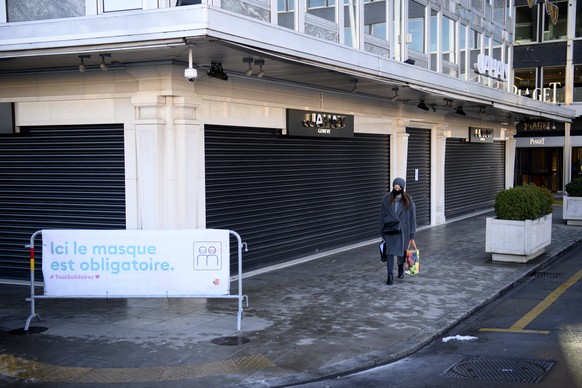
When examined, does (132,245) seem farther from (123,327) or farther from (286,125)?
(286,125)

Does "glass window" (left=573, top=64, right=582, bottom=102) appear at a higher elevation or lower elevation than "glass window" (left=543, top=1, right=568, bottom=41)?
lower

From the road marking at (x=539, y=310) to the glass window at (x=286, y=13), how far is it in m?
6.58

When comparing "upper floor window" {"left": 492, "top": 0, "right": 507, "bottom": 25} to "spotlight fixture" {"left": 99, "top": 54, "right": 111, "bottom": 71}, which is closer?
"spotlight fixture" {"left": 99, "top": 54, "right": 111, "bottom": 71}

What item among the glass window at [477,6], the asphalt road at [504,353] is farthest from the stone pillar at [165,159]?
the glass window at [477,6]

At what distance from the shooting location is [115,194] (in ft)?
35.5

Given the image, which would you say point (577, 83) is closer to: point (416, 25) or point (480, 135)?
point (480, 135)

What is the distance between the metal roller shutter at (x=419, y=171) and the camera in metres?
19.0

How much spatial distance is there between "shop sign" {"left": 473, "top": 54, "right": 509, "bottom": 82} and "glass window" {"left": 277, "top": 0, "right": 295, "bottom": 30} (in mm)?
10714

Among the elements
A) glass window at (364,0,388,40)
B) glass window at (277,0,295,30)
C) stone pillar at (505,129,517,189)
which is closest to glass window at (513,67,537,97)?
stone pillar at (505,129,517,189)

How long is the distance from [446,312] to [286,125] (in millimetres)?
5379

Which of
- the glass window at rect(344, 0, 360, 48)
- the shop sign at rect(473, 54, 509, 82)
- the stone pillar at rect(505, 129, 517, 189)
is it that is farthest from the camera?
the stone pillar at rect(505, 129, 517, 189)

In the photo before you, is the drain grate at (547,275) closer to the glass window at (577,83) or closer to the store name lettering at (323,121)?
the store name lettering at (323,121)

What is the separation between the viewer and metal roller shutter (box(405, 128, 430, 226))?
750 inches

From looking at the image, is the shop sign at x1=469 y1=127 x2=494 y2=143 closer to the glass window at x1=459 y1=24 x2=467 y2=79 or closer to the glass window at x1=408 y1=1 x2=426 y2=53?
→ the glass window at x1=459 y1=24 x2=467 y2=79
